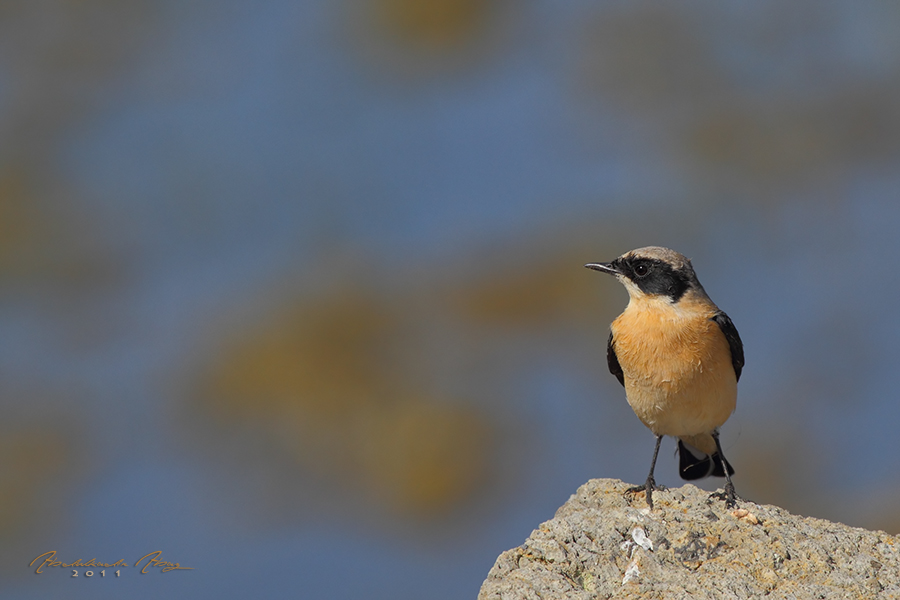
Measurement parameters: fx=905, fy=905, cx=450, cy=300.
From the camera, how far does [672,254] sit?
6230mm

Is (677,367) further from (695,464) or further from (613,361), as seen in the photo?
(695,464)

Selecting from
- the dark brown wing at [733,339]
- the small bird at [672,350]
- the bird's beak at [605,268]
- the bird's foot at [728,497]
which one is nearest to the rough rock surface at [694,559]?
the bird's foot at [728,497]

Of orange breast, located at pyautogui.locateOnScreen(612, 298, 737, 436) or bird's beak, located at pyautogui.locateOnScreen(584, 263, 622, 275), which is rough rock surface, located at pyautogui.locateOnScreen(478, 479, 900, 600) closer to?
orange breast, located at pyautogui.locateOnScreen(612, 298, 737, 436)

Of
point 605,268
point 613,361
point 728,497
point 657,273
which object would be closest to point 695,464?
point 613,361

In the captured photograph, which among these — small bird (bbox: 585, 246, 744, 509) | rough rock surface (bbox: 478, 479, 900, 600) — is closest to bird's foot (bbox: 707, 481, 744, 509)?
small bird (bbox: 585, 246, 744, 509)

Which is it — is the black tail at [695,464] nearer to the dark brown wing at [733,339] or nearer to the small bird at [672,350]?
the small bird at [672,350]

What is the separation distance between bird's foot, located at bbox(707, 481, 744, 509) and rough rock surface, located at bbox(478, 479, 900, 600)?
19cm

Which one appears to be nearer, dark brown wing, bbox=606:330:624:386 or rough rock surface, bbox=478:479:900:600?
rough rock surface, bbox=478:479:900:600

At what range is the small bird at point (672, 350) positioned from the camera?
586 centimetres

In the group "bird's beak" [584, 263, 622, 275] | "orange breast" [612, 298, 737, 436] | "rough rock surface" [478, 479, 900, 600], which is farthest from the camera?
"bird's beak" [584, 263, 622, 275]

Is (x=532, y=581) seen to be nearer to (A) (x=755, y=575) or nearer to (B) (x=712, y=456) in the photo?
(A) (x=755, y=575)

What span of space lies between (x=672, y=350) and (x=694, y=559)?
157 cm

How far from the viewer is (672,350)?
5.90 m

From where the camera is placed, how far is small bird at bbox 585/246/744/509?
19.2 ft
